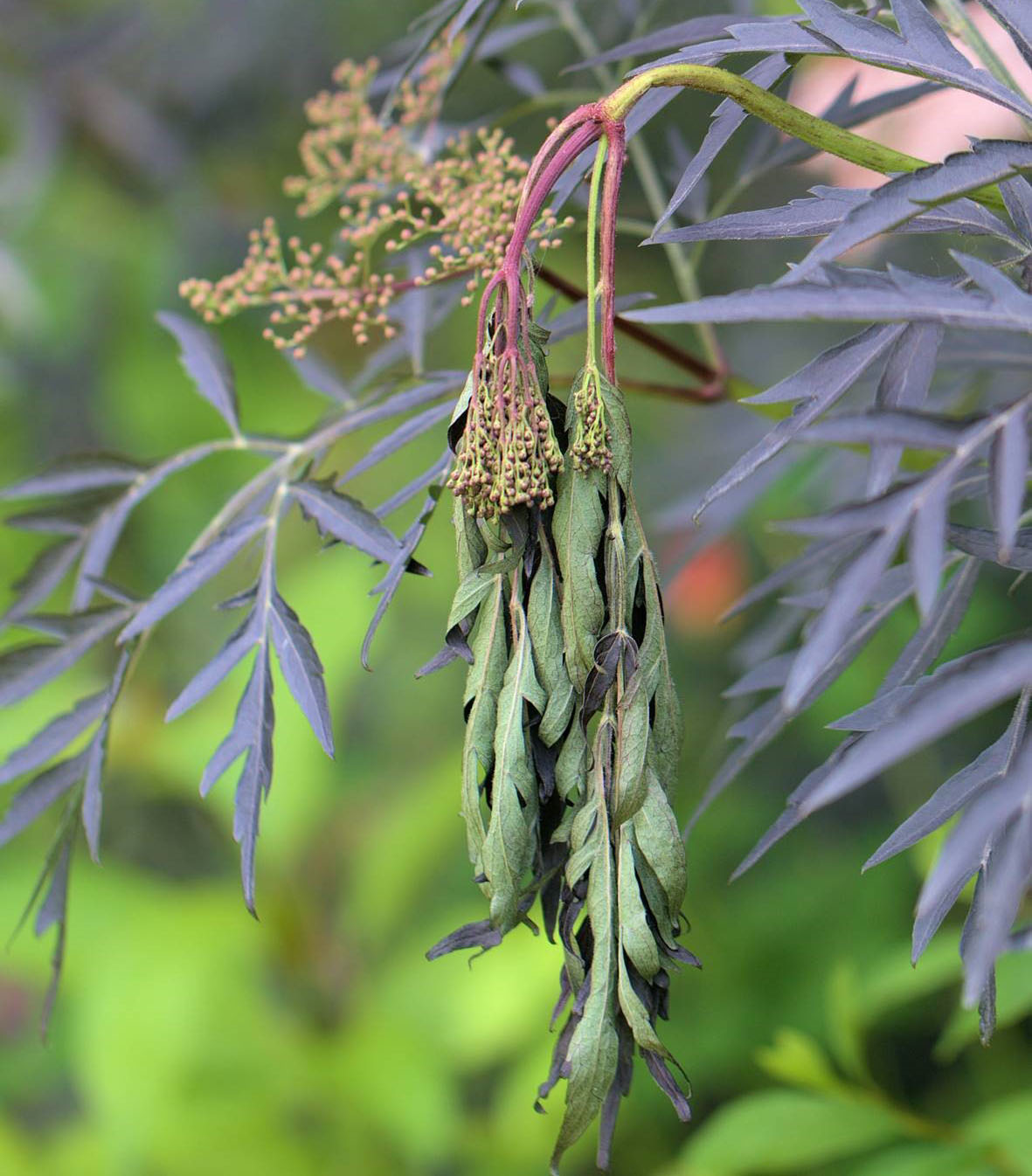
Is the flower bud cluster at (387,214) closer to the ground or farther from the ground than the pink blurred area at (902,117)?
farther from the ground

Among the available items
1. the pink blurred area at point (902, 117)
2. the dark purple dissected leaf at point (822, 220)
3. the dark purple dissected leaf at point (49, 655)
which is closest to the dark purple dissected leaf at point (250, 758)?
the dark purple dissected leaf at point (49, 655)

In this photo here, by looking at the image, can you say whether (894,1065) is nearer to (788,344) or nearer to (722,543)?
(722,543)

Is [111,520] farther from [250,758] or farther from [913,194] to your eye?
[913,194]

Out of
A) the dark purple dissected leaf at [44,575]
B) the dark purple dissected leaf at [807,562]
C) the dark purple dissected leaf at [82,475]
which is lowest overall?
the dark purple dissected leaf at [807,562]

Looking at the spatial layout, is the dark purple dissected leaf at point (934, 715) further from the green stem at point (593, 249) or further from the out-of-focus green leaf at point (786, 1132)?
the out-of-focus green leaf at point (786, 1132)

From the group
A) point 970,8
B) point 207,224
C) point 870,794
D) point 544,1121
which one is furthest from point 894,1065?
point 207,224

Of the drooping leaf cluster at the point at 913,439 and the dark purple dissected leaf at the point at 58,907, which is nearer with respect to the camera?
the drooping leaf cluster at the point at 913,439

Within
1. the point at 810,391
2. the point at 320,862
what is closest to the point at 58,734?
the point at 810,391
